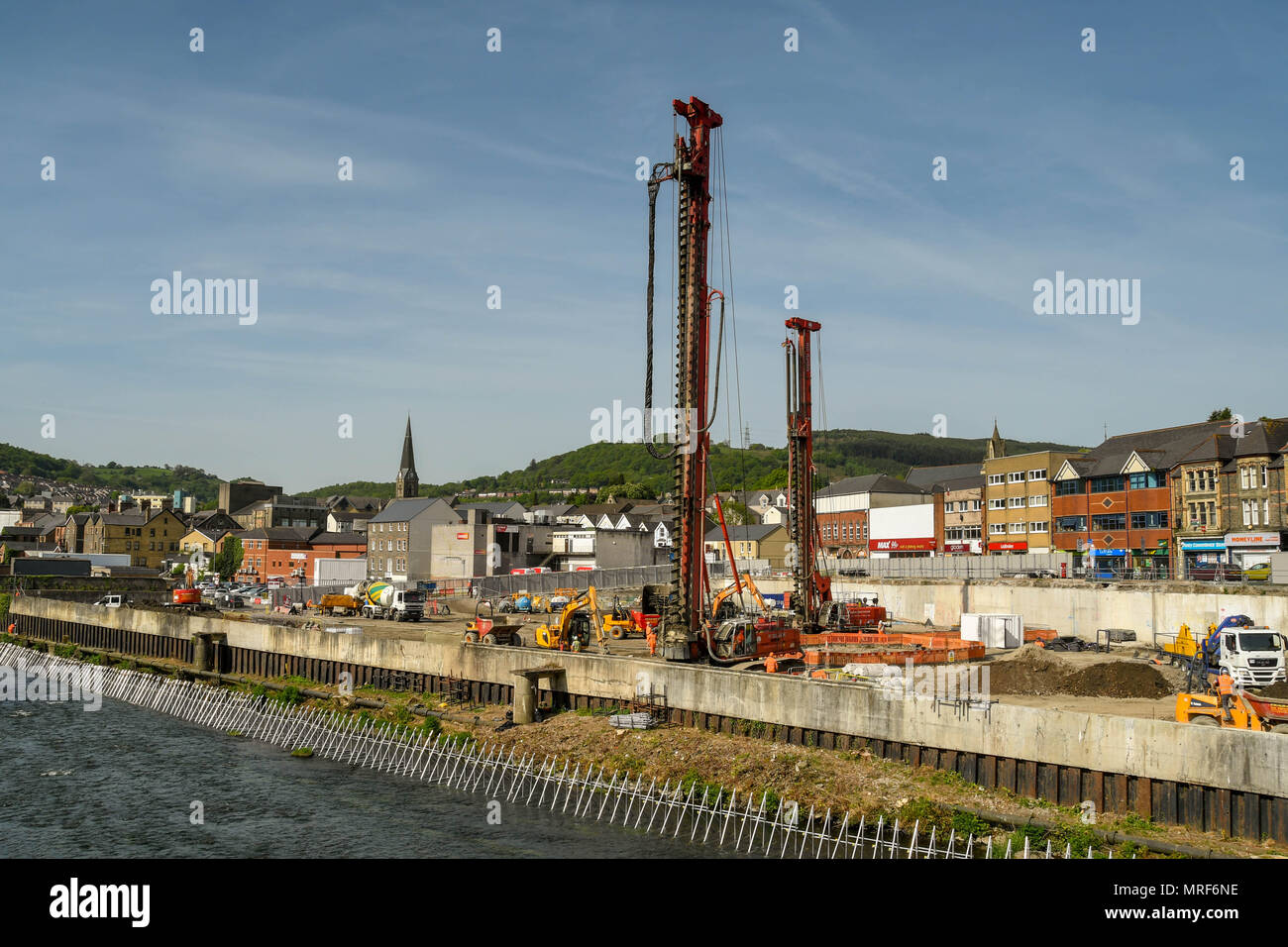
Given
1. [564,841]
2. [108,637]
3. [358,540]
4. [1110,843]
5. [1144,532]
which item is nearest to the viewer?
[1110,843]

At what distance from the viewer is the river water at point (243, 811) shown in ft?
82.5

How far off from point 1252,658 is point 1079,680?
17.7 feet

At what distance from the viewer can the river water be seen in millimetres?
25156

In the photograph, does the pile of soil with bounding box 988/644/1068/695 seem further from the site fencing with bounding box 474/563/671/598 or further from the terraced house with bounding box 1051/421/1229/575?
the site fencing with bounding box 474/563/671/598

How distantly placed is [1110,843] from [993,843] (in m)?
2.52

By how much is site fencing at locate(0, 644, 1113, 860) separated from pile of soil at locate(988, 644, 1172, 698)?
11819 millimetres

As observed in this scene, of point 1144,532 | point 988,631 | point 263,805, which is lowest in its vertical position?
point 263,805

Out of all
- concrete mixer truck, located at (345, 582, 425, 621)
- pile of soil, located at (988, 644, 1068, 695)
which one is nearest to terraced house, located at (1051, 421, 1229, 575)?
pile of soil, located at (988, 644, 1068, 695)

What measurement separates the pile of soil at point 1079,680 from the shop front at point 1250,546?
1459 inches

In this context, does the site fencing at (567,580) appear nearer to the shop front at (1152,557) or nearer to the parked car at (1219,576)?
the shop front at (1152,557)
